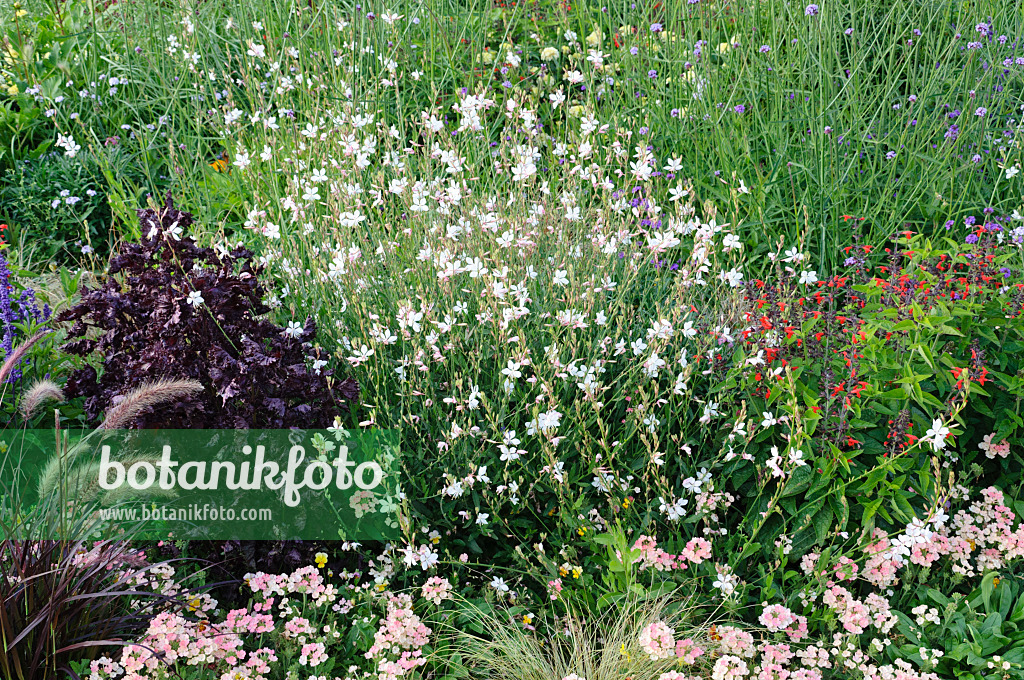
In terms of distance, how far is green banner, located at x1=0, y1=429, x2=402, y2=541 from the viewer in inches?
109

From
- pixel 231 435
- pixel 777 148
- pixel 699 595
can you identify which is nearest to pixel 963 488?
pixel 699 595

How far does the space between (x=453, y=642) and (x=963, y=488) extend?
1.90 metres

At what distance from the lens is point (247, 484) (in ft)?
9.28

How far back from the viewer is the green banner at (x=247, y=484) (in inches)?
109

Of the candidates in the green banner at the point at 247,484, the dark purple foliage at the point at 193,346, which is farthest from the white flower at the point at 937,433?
the dark purple foliage at the point at 193,346

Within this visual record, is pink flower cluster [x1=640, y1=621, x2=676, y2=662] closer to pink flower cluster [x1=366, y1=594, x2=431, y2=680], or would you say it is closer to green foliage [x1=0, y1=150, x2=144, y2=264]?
pink flower cluster [x1=366, y1=594, x2=431, y2=680]

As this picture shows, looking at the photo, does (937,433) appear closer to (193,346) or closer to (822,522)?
(822,522)

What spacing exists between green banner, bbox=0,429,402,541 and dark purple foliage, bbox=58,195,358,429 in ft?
0.25

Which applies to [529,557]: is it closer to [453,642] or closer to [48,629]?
[453,642]

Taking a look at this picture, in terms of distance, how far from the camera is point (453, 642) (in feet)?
9.39

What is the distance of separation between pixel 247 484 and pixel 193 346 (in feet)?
1.59

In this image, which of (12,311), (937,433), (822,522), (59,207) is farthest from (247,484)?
(59,207)

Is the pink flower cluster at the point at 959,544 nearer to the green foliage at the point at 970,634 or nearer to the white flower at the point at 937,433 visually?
the green foliage at the point at 970,634

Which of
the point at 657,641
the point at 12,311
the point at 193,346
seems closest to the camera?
the point at 657,641
